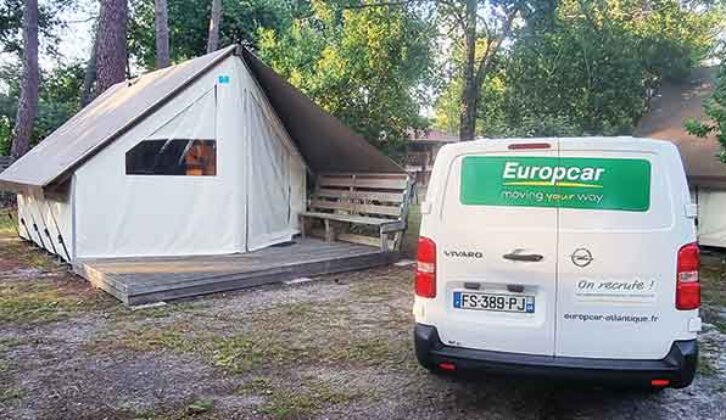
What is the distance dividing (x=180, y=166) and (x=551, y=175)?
5.93 m

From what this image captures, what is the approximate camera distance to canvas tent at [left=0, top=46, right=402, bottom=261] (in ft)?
24.3

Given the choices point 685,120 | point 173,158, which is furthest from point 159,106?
point 685,120

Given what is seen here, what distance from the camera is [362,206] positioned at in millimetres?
9242

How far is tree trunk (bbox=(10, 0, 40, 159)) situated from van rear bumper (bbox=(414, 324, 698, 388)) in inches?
666

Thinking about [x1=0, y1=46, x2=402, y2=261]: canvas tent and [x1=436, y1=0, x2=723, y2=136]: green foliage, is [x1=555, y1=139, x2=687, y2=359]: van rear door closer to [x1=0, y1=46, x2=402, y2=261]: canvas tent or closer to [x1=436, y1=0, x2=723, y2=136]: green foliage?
[x1=0, y1=46, x2=402, y2=261]: canvas tent

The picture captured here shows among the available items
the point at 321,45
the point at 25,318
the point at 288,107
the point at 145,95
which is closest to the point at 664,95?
the point at 321,45

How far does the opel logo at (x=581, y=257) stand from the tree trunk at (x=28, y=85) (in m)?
17.3

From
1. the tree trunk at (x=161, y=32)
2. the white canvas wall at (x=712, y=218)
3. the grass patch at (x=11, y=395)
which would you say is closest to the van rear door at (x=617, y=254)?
the grass patch at (x=11, y=395)

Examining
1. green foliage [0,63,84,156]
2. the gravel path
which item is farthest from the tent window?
green foliage [0,63,84,156]

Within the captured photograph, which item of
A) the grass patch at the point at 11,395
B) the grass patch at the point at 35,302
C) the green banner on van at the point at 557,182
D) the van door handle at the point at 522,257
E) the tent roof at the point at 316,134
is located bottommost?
the grass patch at the point at 11,395

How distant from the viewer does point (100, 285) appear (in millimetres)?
6582

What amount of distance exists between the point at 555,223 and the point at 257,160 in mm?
6204

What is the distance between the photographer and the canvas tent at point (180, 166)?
7.40 m

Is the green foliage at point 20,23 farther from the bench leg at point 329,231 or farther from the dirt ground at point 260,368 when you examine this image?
the dirt ground at point 260,368
